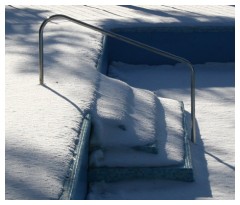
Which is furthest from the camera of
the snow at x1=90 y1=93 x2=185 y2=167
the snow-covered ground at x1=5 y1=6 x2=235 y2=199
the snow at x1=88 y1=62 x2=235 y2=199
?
the snow at x1=90 y1=93 x2=185 y2=167

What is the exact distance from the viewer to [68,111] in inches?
227

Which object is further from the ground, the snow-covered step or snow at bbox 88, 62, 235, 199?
the snow-covered step

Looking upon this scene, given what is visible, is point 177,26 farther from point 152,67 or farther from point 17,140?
point 17,140

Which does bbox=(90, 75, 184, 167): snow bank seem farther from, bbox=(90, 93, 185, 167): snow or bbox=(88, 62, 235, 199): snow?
bbox=(88, 62, 235, 199): snow

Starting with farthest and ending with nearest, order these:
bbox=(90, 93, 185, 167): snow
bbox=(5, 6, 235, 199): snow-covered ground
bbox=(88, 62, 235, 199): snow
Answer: bbox=(90, 93, 185, 167): snow
bbox=(88, 62, 235, 199): snow
bbox=(5, 6, 235, 199): snow-covered ground

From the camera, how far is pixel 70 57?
772 cm

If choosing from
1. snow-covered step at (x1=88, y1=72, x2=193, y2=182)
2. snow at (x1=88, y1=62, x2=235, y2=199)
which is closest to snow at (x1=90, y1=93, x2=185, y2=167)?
snow-covered step at (x1=88, y1=72, x2=193, y2=182)

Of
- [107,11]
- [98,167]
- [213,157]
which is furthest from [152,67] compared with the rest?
[98,167]

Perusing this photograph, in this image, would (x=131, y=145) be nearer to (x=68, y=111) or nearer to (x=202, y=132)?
(x=68, y=111)

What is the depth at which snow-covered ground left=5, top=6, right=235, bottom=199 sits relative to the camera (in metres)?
4.75

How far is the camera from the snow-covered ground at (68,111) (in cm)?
475

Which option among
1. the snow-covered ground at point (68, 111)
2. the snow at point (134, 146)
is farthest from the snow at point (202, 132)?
the snow at point (134, 146)

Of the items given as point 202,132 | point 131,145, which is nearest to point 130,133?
point 131,145

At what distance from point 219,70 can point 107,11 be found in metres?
2.22
